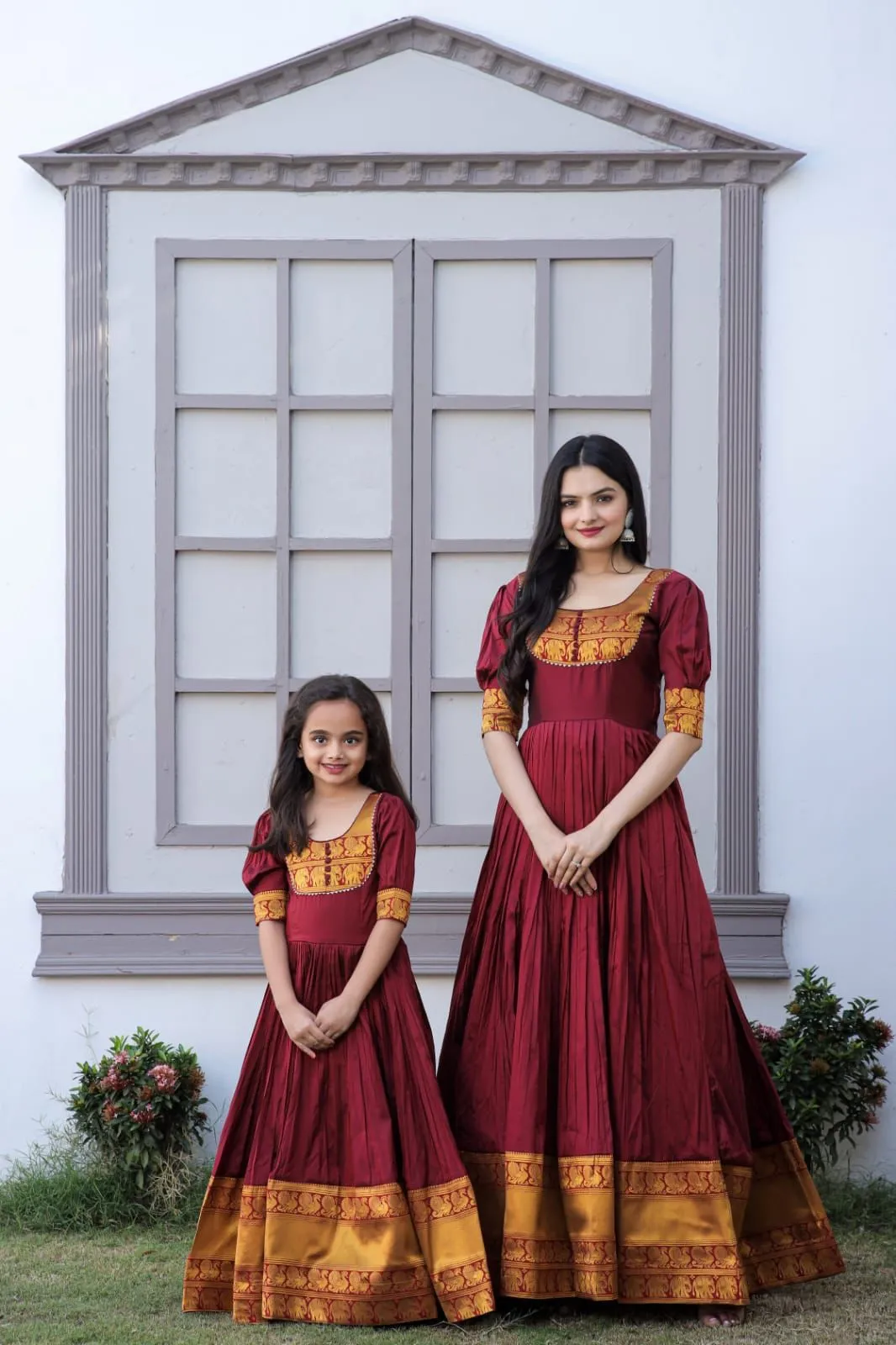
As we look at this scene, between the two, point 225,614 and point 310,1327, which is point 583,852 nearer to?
point 310,1327

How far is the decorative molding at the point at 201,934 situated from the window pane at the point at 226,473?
3.29 feet

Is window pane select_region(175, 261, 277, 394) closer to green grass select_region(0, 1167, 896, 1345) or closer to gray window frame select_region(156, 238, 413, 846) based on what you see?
gray window frame select_region(156, 238, 413, 846)

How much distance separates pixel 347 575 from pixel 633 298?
108 centimetres

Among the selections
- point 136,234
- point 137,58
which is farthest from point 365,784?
point 137,58

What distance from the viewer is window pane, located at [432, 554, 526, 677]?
13.7 feet

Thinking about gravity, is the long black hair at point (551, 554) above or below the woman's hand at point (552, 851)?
above

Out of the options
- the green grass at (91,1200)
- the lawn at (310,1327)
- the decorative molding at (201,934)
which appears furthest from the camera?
the decorative molding at (201,934)

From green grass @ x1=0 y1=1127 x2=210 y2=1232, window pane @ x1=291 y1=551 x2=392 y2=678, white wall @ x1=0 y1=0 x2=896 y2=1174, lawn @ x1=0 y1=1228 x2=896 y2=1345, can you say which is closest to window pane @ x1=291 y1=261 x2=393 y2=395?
window pane @ x1=291 y1=551 x2=392 y2=678

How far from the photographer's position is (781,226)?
163 inches

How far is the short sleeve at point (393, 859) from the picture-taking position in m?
3.14

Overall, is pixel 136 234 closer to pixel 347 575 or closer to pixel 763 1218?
pixel 347 575

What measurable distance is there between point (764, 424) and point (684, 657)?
1.26 metres

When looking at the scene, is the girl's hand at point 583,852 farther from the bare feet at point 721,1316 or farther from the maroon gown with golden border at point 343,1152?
the bare feet at point 721,1316

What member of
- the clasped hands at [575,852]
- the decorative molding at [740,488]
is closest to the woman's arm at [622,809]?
the clasped hands at [575,852]
